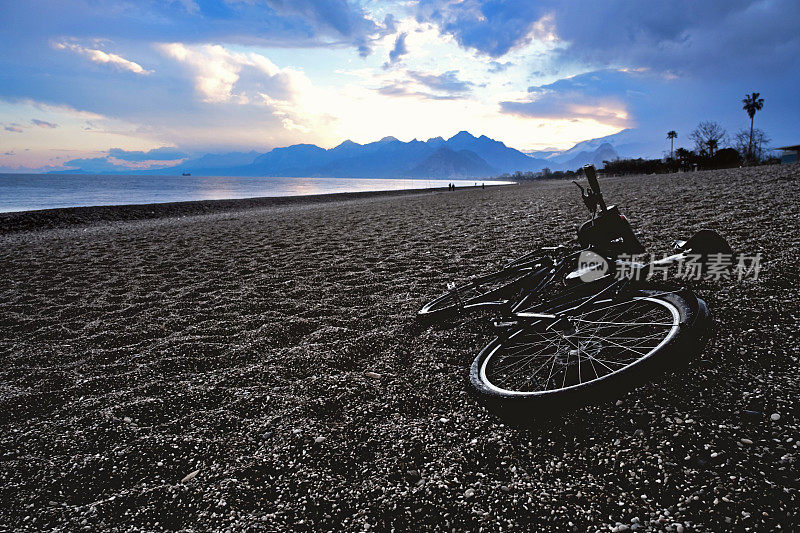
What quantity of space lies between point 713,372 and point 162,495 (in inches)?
188

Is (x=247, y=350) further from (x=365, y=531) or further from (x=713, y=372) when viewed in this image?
(x=713, y=372)

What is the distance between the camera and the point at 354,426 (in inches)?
140

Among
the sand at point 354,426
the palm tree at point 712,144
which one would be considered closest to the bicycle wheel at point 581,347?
the sand at point 354,426

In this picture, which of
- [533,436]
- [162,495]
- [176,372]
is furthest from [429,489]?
[176,372]

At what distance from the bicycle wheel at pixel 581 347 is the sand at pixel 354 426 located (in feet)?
0.95

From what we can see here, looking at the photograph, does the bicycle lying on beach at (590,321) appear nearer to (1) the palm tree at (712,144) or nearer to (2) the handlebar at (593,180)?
(2) the handlebar at (593,180)

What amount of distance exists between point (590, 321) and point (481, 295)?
1438 mm

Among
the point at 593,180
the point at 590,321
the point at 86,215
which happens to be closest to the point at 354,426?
the point at 590,321

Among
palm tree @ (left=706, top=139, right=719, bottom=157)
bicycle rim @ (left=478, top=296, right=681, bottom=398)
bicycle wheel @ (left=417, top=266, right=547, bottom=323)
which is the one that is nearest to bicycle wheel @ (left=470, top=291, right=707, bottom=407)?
bicycle rim @ (left=478, top=296, right=681, bottom=398)

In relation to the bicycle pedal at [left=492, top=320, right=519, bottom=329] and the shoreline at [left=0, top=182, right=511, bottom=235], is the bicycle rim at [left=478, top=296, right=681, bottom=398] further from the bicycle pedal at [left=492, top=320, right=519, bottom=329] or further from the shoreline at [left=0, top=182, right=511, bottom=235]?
the shoreline at [left=0, top=182, right=511, bottom=235]

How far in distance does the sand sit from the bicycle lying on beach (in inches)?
12.6

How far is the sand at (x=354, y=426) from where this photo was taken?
2.58m

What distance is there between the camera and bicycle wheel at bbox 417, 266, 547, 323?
4898 mm

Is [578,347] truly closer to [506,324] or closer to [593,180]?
[506,324]
